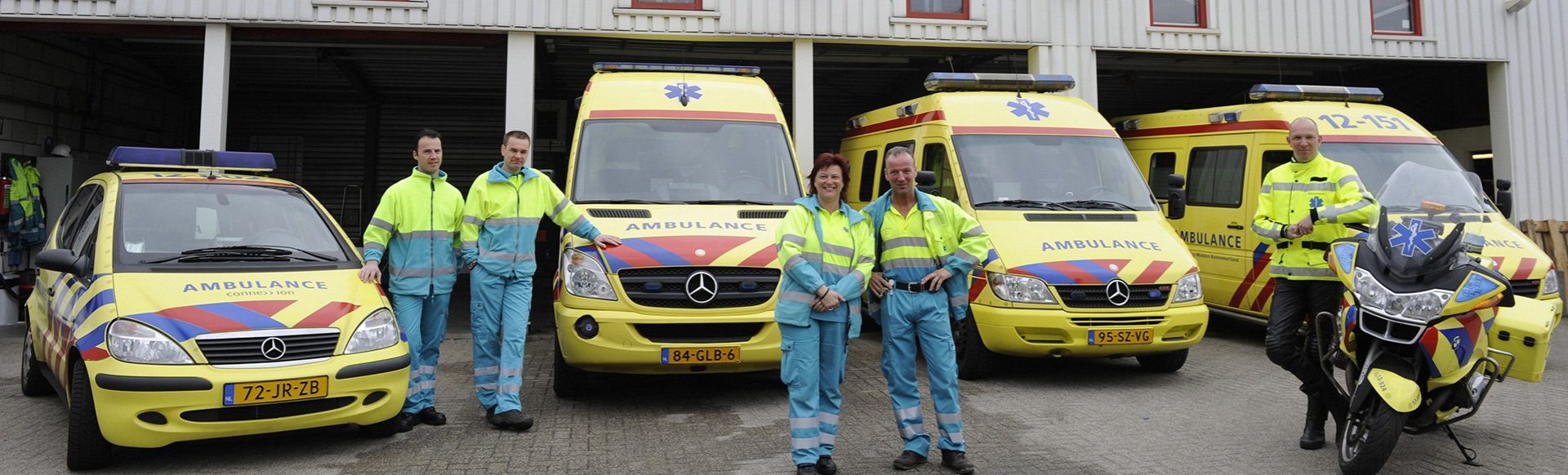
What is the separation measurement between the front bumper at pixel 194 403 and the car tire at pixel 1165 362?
18.1ft

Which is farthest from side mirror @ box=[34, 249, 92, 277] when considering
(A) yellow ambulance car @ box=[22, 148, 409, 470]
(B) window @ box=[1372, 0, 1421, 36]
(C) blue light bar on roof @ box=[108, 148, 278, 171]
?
(B) window @ box=[1372, 0, 1421, 36]

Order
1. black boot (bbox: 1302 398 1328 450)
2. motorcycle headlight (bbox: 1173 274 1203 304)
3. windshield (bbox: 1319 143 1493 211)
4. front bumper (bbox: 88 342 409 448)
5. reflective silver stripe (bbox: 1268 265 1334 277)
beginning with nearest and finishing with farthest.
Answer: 1. front bumper (bbox: 88 342 409 448)
2. black boot (bbox: 1302 398 1328 450)
3. reflective silver stripe (bbox: 1268 265 1334 277)
4. motorcycle headlight (bbox: 1173 274 1203 304)
5. windshield (bbox: 1319 143 1493 211)

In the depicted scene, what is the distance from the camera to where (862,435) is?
16.7 ft

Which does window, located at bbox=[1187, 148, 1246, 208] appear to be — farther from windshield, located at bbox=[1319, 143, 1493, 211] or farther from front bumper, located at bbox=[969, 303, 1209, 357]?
front bumper, located at bbox=[969, 303, 1209, 357]

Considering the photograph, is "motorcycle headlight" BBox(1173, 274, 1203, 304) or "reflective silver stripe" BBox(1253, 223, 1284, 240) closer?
"reflective silver stripe" BBox(1253, 223, 1284, 240)

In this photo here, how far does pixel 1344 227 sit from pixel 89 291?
6669mm

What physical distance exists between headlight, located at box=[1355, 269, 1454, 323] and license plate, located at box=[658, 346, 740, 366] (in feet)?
10.8

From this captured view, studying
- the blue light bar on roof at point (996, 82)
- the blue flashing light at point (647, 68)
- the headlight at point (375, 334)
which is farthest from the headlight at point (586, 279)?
the blue light bar on roof at point (996, 82)

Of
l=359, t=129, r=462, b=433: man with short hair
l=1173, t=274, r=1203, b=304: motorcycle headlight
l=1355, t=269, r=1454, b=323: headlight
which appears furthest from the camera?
l=1173, t=274, r=1203, b=304: motorcycle headlight

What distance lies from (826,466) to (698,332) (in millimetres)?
1502

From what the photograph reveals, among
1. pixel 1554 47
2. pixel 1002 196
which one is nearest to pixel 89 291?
pixel 1002 196

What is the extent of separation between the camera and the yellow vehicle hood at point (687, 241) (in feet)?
17.8

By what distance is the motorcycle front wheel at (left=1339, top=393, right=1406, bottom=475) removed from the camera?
3.90 metres

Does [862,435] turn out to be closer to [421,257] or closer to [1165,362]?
[421,257]
